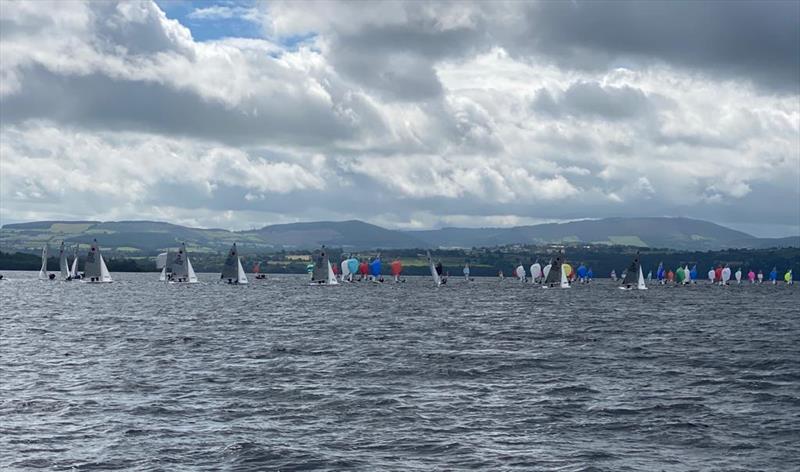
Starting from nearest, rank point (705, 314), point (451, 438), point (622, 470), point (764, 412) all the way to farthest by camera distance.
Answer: point (622, 470) < point (451, 438) < point (764, 412) < point (705, 314)

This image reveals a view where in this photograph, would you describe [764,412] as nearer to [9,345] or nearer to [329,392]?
[329,392]

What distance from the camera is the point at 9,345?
244 ft

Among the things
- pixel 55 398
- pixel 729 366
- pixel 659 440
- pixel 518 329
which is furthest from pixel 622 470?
pixel 518 329

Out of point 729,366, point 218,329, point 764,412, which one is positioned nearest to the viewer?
point 764,412

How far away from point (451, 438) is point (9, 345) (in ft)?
160

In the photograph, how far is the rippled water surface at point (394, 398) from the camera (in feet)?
115

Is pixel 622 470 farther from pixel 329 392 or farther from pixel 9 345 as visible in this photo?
pixel 9 345

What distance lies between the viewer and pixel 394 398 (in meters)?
47.7

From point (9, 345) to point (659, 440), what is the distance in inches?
2129

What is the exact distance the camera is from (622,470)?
33.1 m

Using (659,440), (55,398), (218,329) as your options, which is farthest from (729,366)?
(218,329)

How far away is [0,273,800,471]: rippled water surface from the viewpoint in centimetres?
3503

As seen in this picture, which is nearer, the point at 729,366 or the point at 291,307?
the point at 729,366

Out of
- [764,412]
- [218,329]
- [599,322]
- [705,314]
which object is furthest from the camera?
[705,314]
